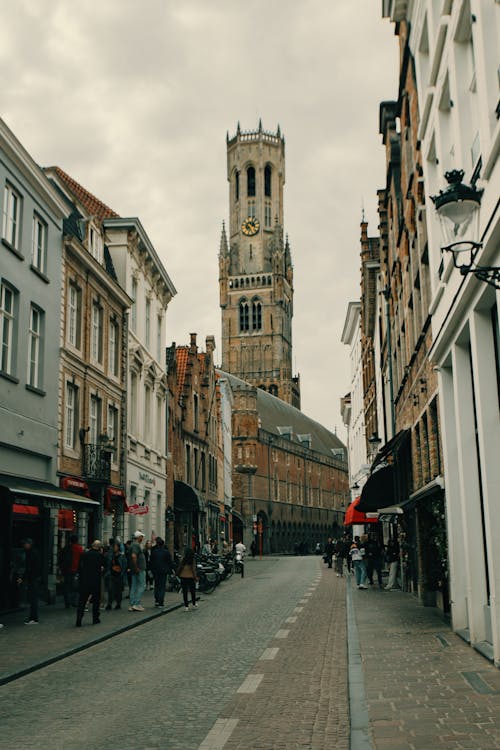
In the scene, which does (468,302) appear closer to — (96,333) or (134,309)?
(96,333)

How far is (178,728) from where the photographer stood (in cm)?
703

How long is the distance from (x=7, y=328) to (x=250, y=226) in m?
117

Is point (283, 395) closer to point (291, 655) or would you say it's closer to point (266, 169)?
point (266, 169)

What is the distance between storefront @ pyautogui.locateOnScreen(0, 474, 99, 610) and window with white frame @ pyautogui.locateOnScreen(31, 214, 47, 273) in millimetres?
5210

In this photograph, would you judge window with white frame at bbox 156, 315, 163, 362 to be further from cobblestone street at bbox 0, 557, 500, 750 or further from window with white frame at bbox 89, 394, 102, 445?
cobblestone street at bbox 0, 557, 500, 750

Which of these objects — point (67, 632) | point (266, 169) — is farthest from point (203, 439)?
point (266, 169)

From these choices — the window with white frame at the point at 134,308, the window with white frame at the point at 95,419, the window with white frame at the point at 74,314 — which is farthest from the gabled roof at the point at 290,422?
the window with white frame at the point at 74,314

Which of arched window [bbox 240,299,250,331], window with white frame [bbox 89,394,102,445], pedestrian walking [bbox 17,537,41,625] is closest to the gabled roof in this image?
arched window [bbox 240,299,250,331]

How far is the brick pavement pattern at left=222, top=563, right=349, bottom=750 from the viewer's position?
21.5ft

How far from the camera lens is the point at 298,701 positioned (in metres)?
8.12

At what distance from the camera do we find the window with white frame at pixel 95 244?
82.6 ft

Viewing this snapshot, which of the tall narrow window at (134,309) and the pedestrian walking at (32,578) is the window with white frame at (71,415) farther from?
the tall narrow window at (134,309)

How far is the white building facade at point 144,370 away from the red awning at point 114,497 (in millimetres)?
711

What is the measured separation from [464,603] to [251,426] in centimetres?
7825
